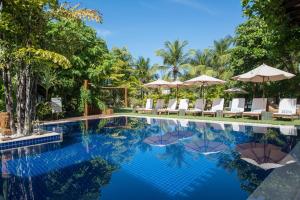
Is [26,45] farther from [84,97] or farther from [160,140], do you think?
[84,97]

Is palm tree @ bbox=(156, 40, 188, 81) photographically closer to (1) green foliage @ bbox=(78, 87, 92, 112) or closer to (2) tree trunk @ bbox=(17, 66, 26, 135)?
(1) green foliage @ bbox=(78, 87, 92, 112)

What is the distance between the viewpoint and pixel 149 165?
22.0ft

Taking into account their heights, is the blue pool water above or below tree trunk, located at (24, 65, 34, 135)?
below

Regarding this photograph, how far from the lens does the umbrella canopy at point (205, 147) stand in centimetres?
806

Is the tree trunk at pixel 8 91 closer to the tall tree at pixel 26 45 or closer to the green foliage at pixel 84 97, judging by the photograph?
the tall tree at pixel 26 45

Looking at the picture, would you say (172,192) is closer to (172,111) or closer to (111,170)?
(111,170)

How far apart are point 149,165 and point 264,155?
3003 mm

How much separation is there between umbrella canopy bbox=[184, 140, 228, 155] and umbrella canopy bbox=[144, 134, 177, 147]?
75 centimetres

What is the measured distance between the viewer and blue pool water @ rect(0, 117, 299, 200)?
4.94 m

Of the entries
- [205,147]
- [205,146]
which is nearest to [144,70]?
[205,146]

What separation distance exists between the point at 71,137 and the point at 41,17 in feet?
15.0

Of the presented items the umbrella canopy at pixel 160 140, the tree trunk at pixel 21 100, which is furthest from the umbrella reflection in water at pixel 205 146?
the tree trunk at pixel 21 100

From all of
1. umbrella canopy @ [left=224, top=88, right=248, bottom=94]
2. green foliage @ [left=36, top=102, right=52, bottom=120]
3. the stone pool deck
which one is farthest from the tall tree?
umbrella canopy @ [left=224, top=88, right=248, bottom=94]

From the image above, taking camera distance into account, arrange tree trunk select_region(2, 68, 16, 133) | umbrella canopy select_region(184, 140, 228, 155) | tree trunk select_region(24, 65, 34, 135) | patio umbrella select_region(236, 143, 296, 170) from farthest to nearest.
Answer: tree trunk select_region(24, 65, 34, 135) → tree trunk select_region(2, 68, 16, 133) → umbrella canopy select_region(184, 140, 228, 155) → patio umbrella select_region(236, 143, 296, 170)
